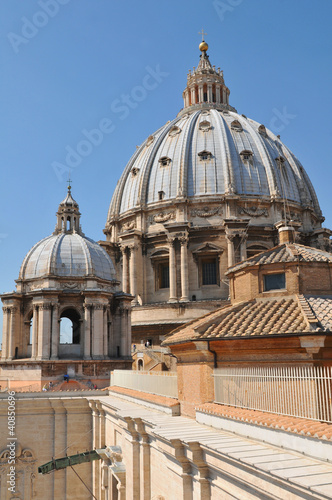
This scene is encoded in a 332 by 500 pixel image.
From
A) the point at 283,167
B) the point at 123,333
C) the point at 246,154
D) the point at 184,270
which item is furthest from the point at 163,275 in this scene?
the point at 283,167

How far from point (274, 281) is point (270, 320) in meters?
3.12

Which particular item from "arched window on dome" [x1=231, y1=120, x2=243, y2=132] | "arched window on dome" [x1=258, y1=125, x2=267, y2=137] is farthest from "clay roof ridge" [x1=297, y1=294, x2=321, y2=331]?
"arched window on dome" [x1=258, y1=125, x2=267, y2=137]

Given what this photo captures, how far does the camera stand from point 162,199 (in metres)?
56.6

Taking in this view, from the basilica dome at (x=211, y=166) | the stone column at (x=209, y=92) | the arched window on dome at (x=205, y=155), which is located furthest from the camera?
the stone column at (x=209, y=92)

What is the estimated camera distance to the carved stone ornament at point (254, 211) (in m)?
53.9

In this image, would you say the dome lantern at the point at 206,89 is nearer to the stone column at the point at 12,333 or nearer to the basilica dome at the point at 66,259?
the basilica dome at the point at 66,259

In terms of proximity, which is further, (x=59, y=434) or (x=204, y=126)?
(x=204, y=126)

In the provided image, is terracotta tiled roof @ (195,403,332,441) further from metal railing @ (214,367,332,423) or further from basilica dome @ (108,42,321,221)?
basilica dome @ (108,42,321,221)

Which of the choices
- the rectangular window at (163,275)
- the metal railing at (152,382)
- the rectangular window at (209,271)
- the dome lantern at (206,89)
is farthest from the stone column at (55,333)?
the dome lantern at (206,89)

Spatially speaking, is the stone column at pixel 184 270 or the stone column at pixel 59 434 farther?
the stone column at pixel 184 270

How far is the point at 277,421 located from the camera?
36.3 ft

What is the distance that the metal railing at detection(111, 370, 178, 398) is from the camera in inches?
719

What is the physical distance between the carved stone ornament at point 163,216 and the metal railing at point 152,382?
29.9m

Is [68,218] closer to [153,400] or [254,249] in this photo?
[254,249]
